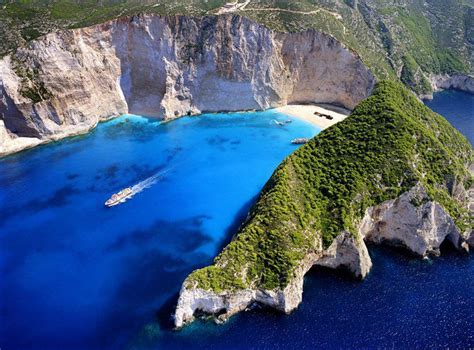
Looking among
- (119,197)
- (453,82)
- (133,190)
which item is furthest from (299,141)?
(453,82)

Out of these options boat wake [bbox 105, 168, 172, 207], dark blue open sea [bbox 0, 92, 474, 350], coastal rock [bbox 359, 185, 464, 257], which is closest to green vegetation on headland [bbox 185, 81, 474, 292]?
coastal rock [bbox 359, 185, 464, 257]

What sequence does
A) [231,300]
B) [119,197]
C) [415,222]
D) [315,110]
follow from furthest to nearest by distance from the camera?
[315,110] → [119,197] → [415,222] → [231,300]

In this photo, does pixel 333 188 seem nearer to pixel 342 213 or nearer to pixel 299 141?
pixel 342 213

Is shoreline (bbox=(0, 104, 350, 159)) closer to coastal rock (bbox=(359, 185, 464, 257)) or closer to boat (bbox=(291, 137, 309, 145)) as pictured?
boat (bbox=(291, 137, 309, 145))

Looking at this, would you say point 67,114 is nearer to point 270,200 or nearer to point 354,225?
point 270,200

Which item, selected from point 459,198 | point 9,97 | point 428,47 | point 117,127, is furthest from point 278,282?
point 428,47

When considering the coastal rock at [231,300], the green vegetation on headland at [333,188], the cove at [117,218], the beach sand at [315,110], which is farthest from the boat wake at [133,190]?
the beach sand at [315,110]

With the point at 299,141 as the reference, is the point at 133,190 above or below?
above
